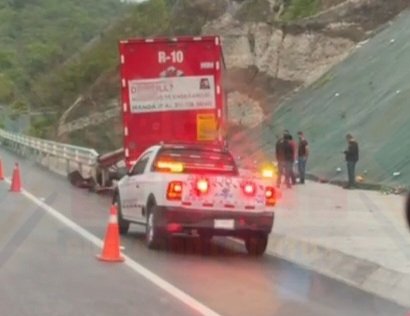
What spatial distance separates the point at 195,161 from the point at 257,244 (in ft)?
7.04

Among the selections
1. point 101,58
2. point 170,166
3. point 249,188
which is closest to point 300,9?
point 101,58

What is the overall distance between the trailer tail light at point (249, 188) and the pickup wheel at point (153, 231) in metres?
1.38

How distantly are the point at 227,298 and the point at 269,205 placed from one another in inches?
203

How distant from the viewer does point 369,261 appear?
583 inches

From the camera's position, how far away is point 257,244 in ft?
57.2

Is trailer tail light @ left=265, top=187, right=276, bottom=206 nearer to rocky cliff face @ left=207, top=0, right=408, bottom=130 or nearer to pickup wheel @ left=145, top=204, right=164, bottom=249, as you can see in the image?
pickup wheel @ left=145, top=204, right=164, bottom=249

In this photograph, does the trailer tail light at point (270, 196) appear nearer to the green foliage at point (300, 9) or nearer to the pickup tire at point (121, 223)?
the pickup tire at point (121, 223)

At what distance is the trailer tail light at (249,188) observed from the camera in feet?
55.5

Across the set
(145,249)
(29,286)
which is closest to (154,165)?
(145,249)

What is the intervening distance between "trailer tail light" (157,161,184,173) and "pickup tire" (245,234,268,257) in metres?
Result: 1.54

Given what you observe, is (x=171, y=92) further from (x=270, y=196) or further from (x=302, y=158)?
(x=270, y=196)

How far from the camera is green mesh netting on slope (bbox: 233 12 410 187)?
101ft

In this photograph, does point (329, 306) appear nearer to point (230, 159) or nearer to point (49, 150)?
point (230, 159)

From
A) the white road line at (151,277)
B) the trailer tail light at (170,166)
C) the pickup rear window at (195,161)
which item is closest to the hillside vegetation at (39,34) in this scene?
the white road line at (151,277)
